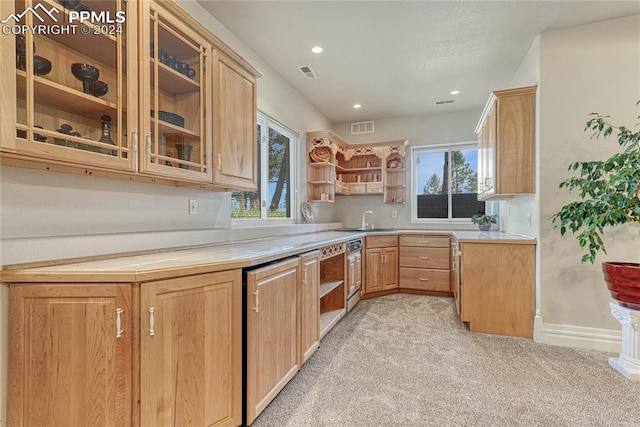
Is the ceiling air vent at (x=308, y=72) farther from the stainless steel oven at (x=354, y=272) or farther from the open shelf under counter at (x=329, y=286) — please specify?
the open shelf under counter at (x=329, y=286)

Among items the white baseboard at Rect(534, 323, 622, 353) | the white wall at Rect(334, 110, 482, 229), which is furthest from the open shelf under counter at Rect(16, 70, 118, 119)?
the white wall at Rect(334, 110, 482, 229)

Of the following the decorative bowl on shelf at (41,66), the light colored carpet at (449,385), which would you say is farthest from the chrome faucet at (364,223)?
the decorative bowl on shelf at (41,66)

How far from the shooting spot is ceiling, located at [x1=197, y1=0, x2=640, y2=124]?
95.0 inches

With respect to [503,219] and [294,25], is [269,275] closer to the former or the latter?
[294,25]

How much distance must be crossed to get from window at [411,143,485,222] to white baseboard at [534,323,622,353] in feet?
7.99

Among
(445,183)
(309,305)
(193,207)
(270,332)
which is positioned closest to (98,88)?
(193,207)

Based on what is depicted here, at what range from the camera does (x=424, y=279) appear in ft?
14.0

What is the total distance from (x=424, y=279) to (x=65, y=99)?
4214mm

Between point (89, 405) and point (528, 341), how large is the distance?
3.28 meters

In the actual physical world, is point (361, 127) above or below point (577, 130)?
above

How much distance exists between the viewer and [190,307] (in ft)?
4.42

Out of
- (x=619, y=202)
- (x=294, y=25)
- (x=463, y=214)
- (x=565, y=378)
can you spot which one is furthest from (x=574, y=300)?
(x=294, y=25)

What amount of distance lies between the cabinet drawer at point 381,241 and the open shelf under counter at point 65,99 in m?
3.27

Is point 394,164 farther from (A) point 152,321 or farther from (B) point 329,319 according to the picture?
(A) point 152,321
